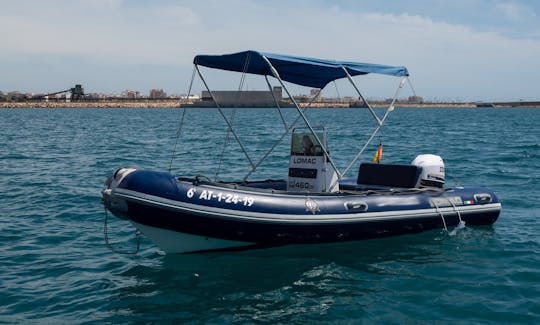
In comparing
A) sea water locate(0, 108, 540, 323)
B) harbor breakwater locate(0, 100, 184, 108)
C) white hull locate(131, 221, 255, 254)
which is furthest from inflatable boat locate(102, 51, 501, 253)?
harbor breakwater locate(0, 100, 184, 108)

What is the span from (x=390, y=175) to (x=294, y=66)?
9.18 ft

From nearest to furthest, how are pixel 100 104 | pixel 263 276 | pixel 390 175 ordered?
pixel 263 276 < pixel 390 175 < pixel 100 104

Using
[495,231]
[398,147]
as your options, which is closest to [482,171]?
[495,231]

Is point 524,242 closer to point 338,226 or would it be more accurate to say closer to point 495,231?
point 495,231

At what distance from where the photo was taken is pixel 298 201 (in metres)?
8.69

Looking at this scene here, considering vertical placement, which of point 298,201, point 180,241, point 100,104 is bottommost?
point 180,241

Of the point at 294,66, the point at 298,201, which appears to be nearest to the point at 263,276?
the point at 298,201

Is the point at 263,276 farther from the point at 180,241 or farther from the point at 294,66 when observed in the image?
the point at 294,66

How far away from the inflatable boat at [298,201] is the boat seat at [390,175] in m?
0.02

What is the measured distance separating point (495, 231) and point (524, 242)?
906 mm

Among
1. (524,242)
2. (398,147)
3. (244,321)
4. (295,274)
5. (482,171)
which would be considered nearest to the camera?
(244,321)

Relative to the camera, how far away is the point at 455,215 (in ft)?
33.9

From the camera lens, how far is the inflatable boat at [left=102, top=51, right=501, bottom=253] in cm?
806

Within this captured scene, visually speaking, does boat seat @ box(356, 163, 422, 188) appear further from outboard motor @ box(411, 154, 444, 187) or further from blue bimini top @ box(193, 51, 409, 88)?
blue bimini top @ box(193, 51, 409, 88)
